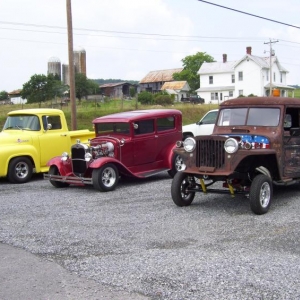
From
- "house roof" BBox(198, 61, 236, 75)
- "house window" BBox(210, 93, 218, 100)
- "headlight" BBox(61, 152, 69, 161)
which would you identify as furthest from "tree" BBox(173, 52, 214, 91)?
"headlight" BBox(61, 152, 69, 161)

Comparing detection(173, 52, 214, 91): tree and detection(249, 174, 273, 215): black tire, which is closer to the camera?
detection(249, 174, 273, 215): black tire

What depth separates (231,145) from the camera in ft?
27.7

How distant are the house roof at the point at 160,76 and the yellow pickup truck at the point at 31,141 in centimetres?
8647

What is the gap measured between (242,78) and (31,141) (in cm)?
5688

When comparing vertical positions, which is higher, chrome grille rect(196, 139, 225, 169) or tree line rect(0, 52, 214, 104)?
tree line rect(0, 52, 214, 104)

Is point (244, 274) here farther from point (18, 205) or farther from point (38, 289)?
point (18, 205)

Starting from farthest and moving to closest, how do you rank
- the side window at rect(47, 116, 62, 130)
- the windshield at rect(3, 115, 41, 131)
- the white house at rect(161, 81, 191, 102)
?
1. the white house at rect(161, 81, 191, 102)
2. the side window at rect(47, 116, 62, 130)
3. the windshield at rect(3, 115, 41, 131)

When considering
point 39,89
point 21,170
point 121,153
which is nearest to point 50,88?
point 39,89

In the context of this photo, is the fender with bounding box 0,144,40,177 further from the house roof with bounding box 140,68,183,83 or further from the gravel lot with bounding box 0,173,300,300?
the house roof with bounding box 140,68,183,83

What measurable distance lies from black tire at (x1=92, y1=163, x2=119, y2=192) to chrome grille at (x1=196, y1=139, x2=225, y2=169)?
Answer: 2.94 m

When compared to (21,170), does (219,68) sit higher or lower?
higher

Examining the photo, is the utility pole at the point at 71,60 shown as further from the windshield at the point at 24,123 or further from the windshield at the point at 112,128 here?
the windshield at the point at 112,128

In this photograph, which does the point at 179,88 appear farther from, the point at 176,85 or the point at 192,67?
the point at 192,67

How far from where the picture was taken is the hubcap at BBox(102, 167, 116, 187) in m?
11.3
